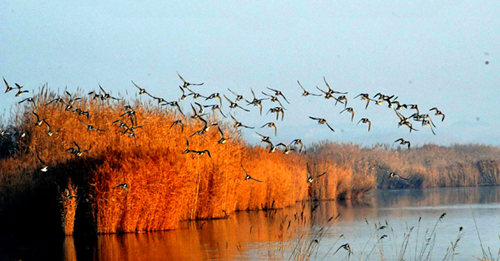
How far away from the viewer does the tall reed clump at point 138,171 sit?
2323 cm

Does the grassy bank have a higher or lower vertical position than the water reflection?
higher

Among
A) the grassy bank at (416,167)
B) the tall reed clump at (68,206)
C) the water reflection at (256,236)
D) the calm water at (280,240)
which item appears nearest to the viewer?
the calm water at (280,240)

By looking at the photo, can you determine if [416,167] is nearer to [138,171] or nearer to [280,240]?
[138,171]

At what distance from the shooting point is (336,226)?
88.5 ft

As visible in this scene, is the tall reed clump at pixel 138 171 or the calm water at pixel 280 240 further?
the tall reed clump at pixel 138 171

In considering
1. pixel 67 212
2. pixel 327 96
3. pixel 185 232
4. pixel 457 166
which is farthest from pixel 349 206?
pixel 457 166

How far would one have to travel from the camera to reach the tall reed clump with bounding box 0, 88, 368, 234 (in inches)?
915

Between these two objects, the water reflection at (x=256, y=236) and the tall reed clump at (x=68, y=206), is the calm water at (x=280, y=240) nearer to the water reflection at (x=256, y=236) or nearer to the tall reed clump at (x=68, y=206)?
the water reflection at (x=256, y=236)

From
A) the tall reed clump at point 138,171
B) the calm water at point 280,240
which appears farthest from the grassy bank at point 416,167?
the calm water at point 280,240

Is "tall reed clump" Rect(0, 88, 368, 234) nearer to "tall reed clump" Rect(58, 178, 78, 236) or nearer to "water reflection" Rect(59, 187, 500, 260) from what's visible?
"tall reed clump" Rect(58, 178, 78, 236)

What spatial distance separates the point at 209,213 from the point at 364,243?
33.4 feet

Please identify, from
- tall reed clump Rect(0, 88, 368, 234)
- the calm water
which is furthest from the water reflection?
tall reed clump Rect(0, 88, 368, 234)

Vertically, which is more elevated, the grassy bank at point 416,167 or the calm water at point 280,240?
the grassy bank at point 416,167

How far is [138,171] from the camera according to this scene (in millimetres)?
23234
